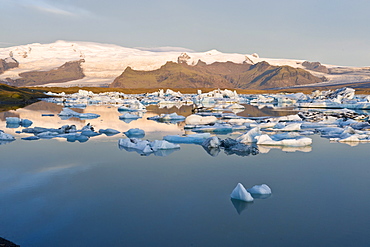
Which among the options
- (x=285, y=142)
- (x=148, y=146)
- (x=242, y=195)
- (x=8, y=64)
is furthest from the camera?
(x=8, y=64)

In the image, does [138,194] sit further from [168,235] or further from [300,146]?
[300,146]

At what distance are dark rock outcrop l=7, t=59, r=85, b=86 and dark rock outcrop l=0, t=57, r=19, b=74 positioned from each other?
48.7 feet

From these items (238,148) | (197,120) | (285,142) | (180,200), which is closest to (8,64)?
(197,120)

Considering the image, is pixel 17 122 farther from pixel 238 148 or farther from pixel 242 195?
pixel 242 195

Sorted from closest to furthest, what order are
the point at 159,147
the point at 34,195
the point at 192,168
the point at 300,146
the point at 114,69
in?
the point at 34,195 → the point at 192,168 → the point at 159,147 → the point at 300,146 → the point at 114,69

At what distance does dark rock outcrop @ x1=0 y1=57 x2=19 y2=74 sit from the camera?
189250mm

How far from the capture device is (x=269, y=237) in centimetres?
439

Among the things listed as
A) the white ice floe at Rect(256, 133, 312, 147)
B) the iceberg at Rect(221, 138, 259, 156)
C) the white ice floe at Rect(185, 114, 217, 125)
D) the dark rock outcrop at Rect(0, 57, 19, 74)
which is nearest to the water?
the iceberg at Rect(221, 138, 259, 156)

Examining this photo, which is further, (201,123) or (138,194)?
(201,123)

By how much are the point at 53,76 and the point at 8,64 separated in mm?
35102

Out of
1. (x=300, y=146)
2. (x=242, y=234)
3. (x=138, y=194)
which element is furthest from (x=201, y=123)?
(x=242, y=234)

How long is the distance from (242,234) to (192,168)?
353cm

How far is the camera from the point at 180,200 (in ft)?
18.9

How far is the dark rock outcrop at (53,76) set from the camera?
566 ft
